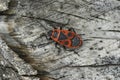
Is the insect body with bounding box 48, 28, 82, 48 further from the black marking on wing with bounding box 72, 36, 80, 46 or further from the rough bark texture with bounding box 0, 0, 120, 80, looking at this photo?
the rough bark texture with bounding box 0, 0, 120, 80

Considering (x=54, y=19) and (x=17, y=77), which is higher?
(x=54, y=19)

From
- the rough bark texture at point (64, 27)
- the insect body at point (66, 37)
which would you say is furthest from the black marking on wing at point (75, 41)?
the rough bark texture at point (64, 27)

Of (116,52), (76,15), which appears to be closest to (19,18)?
(76,15)

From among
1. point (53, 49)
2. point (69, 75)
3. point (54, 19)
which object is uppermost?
point (54, 19)

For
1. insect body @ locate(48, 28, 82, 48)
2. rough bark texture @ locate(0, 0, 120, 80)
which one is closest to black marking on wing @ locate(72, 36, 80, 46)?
insect body @ locate(48, 28, 82, 48)

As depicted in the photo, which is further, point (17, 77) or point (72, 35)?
point (72, 35)

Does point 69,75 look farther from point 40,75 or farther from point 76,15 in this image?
point 76,15
